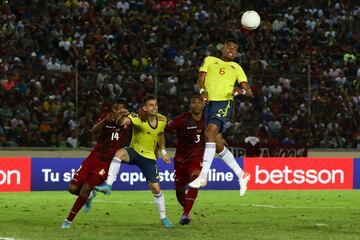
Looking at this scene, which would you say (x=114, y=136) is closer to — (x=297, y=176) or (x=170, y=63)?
(x=297, y=176)

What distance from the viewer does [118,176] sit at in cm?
2748

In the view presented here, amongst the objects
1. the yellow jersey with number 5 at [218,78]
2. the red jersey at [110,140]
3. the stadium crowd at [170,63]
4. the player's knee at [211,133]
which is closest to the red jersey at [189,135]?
the red jersey at [110,140]

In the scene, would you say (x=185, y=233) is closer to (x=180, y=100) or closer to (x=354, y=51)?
(x=180, y=100)

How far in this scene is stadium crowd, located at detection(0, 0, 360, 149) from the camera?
28141mm

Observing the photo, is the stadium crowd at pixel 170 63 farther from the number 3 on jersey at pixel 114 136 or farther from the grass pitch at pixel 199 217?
the number 3 on jersey at pixel 114 136

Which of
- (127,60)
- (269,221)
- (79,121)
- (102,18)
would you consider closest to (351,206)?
(269,221)

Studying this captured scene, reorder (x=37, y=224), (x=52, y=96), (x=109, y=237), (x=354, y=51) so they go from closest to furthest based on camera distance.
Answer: (x=109, y=237) < (x=37, y=224) < (x=52, y=96) < (x=354, y=51)

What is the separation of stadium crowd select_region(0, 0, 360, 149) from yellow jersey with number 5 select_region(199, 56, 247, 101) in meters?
11.7

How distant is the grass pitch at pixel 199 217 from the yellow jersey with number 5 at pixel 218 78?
2.14m

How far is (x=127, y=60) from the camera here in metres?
33.3

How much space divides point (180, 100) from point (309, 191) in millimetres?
4515

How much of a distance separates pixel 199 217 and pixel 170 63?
50.1ft

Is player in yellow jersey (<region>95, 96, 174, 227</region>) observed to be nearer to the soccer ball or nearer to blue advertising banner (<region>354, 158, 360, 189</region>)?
the soccer ball

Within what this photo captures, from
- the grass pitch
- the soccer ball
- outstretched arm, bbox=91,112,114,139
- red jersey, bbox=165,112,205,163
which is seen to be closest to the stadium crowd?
the grass pitch
